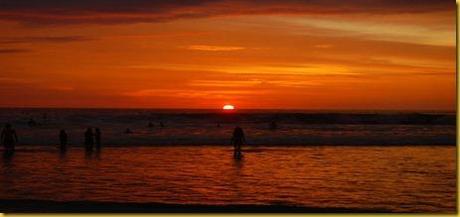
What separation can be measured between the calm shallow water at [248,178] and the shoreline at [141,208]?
1.66 ft

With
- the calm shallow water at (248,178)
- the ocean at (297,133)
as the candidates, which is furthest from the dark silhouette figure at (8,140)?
the ocean at (297,133)

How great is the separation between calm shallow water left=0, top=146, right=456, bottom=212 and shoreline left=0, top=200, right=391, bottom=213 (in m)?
0.50

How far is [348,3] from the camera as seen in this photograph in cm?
568

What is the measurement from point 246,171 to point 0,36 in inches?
170

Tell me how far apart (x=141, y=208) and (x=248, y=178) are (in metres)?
2.94

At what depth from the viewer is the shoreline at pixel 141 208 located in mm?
5500

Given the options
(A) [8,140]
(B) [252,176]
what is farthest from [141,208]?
(A) [8,140]

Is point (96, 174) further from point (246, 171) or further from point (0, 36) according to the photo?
point (0, 36)

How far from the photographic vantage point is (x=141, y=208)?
221 inches

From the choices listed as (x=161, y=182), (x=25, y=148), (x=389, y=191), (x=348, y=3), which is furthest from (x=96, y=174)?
(x=25, y=148)

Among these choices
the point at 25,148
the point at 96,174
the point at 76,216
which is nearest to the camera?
the point at 76,216

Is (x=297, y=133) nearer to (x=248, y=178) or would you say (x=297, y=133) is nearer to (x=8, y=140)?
(x=8, y=140)

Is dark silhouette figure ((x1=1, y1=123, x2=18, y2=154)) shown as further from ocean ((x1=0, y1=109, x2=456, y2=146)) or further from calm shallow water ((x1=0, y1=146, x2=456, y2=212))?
ocean ((x1=0, y1=109, x2=456, y2=146))

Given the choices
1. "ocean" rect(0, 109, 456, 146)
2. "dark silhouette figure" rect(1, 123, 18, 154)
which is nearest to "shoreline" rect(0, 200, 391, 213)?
"ocean" rect(0, 109, 456, 146)
